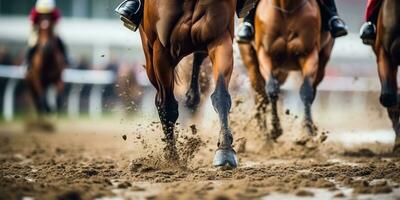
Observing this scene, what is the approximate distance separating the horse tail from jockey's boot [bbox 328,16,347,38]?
1.12m

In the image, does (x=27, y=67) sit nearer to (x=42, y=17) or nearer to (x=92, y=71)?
(x=42, y=17)

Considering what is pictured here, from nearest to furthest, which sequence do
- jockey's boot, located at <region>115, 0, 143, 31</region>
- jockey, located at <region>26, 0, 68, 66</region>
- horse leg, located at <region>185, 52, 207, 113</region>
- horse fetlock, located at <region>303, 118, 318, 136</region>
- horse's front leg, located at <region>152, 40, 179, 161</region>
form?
horse's front leg, located at <region>152, 40, 179, 161</region>, jockey's boot, located at <region>115, 0, 143, 31</region>, horse leg, located at <region>185, 52, 207, 113</region>, horse fetlock, located at <region>303, 118, 318, 136</region>, jockey, located at <region>26, 0, 68, 66</region>

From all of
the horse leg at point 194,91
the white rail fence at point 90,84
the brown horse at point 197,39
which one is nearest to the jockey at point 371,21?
the horse leg at point 194,91

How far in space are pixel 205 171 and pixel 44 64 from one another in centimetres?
963

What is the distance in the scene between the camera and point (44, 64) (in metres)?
15.2

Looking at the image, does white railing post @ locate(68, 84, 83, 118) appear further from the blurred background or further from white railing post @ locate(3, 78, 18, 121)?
white railing post @ locate(3, 78, 18, 121)

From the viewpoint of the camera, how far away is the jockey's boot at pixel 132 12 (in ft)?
22.7

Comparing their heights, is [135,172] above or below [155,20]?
below

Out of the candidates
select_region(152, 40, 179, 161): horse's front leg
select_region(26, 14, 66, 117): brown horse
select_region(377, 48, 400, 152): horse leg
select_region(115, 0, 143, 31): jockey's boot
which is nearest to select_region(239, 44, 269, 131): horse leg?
select_region(377, 48, 400, 152): horse leg

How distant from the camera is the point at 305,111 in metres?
8.26

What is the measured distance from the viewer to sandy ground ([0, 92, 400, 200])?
495 centimetres

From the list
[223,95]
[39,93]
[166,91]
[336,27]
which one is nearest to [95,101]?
[39,93]

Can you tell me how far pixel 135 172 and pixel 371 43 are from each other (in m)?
3.07

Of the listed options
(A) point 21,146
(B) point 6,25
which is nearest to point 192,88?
(A) point 21,146
